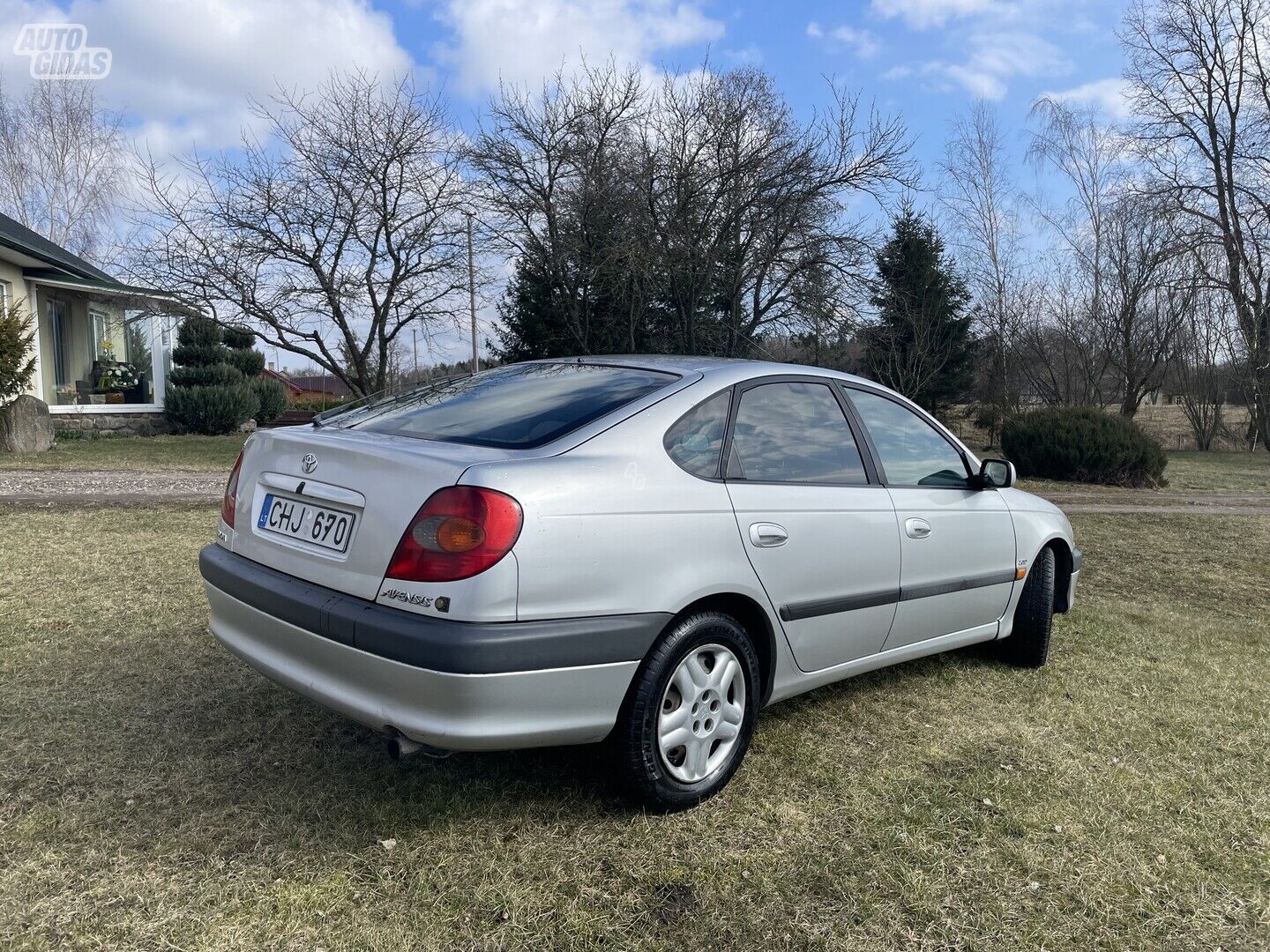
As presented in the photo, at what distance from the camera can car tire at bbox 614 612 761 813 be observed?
2635 millimetres

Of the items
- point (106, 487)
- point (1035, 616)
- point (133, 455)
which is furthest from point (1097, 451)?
point (133, 455)

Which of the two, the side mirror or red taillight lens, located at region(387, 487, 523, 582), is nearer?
red taillight lens, located at region(387, 487, 523, 582)

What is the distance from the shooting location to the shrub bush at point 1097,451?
1439cm

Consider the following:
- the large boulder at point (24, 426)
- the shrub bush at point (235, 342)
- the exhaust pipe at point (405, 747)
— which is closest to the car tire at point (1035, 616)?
the exhaust pipe at point (405, 747)

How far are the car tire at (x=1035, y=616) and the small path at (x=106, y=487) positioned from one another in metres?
8.18

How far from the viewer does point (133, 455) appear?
48.2ft

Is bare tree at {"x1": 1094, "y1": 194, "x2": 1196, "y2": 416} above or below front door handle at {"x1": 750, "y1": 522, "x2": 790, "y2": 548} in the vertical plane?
above

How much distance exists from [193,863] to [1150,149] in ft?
99.6

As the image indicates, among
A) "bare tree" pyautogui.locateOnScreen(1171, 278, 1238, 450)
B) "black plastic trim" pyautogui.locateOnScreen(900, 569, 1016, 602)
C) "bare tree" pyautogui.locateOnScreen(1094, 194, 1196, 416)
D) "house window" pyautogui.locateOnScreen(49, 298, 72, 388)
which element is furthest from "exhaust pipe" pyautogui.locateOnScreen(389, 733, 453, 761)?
"bare tree" pyautogui.locateOnScreen(1171, 278, 1238, 450)

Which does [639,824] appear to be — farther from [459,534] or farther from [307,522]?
[307,522]

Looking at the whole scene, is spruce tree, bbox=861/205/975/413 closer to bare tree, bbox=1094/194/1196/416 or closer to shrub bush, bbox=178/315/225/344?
bare tree, bbox=1094/194/1196/416

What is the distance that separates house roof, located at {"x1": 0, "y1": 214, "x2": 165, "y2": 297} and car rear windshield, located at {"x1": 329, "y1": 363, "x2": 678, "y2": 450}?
14797 millimetres

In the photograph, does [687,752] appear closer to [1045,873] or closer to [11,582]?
[1045,873]

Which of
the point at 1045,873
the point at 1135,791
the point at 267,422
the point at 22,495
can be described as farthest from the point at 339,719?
the point at 267,422
